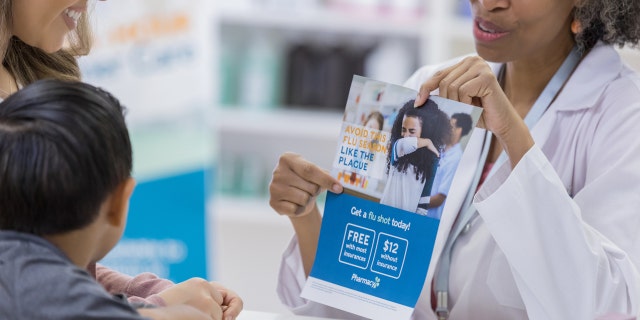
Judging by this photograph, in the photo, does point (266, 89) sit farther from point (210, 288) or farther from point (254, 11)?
point (210, 288)

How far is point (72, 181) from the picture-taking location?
3.08ft

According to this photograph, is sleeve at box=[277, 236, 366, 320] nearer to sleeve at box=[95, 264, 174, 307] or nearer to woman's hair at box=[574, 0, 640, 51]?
sleeve at box=[95, 264, 174, 307]

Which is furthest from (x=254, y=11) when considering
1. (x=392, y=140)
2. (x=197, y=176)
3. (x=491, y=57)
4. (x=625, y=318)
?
(x=625, y=318)

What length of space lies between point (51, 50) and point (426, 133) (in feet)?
2.10

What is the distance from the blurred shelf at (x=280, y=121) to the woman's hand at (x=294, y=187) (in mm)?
1943

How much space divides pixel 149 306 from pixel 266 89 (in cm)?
262

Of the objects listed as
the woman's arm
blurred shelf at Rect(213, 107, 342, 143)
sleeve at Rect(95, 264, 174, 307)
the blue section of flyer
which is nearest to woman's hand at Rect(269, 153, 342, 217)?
the woman's arm

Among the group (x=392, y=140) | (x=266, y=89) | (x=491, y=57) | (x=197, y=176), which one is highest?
(x=491, y=57)

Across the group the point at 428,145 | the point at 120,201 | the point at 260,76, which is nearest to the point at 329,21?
the point at 260,76

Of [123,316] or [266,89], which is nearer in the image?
[123,316]

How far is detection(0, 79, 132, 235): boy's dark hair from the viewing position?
0.93 m

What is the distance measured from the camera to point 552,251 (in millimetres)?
1432

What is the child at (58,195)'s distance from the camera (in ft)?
2.95

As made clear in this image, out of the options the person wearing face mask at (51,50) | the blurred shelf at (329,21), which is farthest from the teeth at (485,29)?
the blurred shelf at (329,21)
